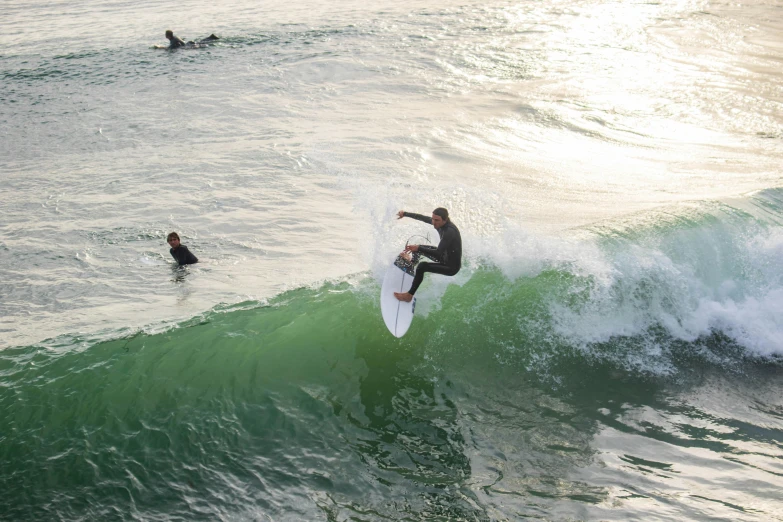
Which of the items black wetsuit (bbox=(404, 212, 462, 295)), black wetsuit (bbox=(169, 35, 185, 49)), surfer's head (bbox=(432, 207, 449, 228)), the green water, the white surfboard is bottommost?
the green water

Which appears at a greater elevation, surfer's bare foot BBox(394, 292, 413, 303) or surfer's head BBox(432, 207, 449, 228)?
surfer's head BBox(432, 207, 449, 228)

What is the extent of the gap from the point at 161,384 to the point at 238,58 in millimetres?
19207

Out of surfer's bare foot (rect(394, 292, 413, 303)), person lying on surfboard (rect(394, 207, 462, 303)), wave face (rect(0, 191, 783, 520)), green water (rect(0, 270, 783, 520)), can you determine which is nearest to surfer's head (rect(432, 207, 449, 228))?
person lying on surfboard (rect(394, 207, 462, 303))

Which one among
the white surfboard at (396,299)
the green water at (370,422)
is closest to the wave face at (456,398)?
the green water at (370,422)

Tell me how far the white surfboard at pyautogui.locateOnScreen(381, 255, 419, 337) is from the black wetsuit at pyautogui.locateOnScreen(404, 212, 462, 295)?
27 cm

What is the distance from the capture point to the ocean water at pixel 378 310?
22.6 ft

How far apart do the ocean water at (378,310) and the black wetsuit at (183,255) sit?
1.00 ft

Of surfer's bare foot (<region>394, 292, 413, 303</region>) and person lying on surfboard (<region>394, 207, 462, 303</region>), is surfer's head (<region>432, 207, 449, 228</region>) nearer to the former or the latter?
person lying on surfboard (<region>394, 207, 462, 303</region>)

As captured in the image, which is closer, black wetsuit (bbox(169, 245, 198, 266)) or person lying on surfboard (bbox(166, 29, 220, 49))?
black wetsuit (bbox(169, 245, 198, 266))

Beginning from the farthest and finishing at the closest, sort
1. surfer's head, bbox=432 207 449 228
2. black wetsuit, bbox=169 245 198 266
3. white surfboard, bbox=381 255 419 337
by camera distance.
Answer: black wetsuit, bbox=169 245 198 266 → white surfboard, bbox=381 255 419 337 → surfer's head, bbox=432 207 449 228

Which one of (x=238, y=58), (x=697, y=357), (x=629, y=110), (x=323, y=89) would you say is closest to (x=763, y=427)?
(x=697, y=357)

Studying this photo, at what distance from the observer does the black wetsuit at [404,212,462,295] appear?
862 centimetres

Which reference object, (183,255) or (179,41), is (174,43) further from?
(183,255)

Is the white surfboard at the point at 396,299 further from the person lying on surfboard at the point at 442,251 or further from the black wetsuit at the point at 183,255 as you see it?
the black wetsuit at the point at 183,255
